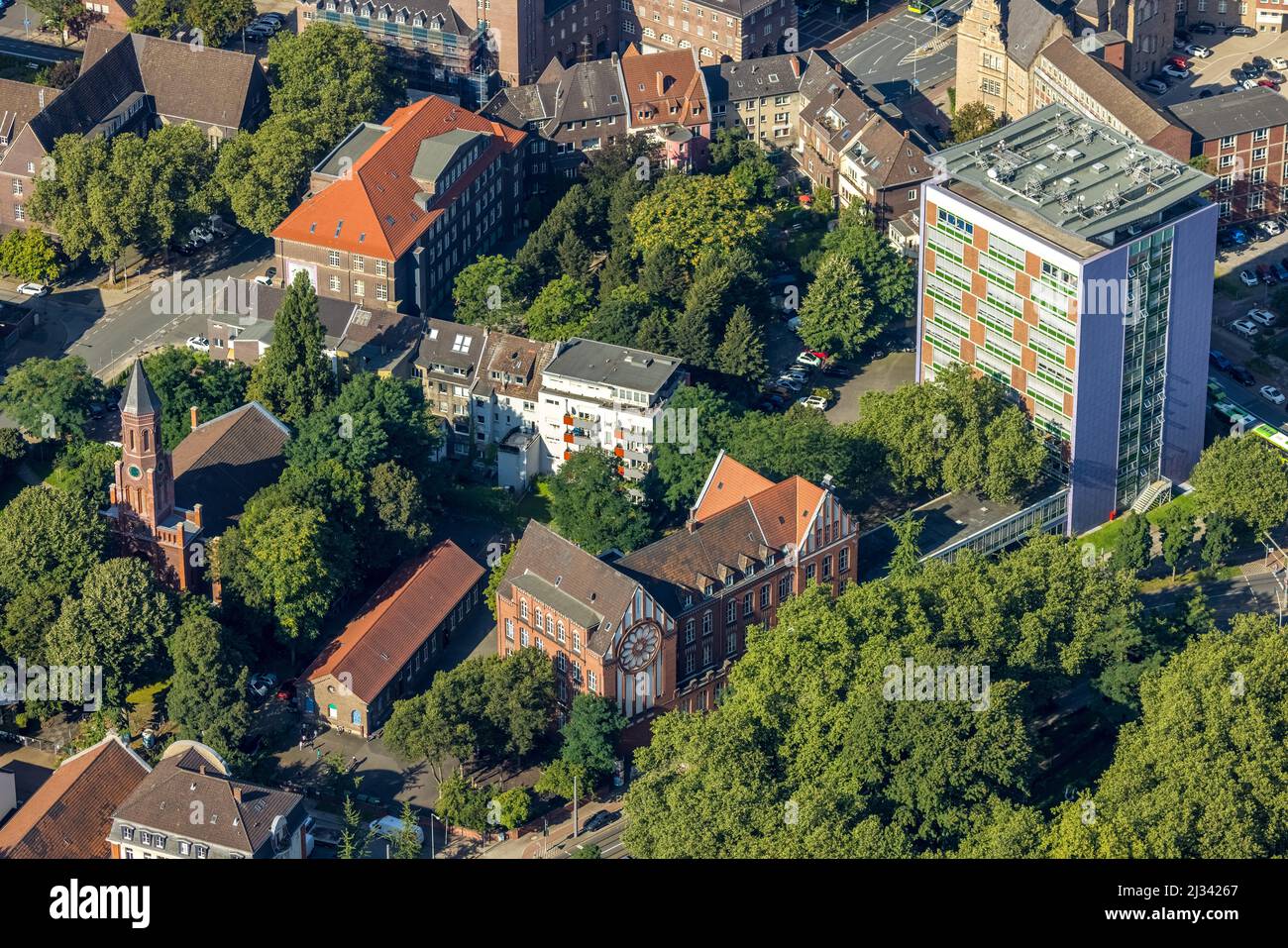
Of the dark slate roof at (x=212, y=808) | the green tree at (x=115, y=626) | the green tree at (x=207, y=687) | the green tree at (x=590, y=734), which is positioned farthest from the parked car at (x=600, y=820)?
the green tree at (x=115, y=626)

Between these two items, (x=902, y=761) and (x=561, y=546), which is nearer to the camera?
(x=902, y=761)

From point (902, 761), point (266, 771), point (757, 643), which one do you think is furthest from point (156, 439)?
point (902, 761)

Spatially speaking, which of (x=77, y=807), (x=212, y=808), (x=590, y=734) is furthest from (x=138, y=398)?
(x=590, y=734)

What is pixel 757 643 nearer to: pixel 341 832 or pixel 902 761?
pixel 902 761

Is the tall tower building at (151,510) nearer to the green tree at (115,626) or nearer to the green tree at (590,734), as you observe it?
the green tree at (115,626)

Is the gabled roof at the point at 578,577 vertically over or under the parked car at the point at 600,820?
over

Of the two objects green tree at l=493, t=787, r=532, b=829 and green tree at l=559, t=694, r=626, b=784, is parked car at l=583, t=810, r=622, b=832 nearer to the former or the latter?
green tree at l=559, t=694, r=626, b=784

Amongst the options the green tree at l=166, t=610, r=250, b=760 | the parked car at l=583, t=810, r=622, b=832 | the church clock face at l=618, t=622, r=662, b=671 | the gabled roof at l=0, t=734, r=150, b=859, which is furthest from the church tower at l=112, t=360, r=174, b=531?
the parked car at l=583, t=810, r=622, b=832
